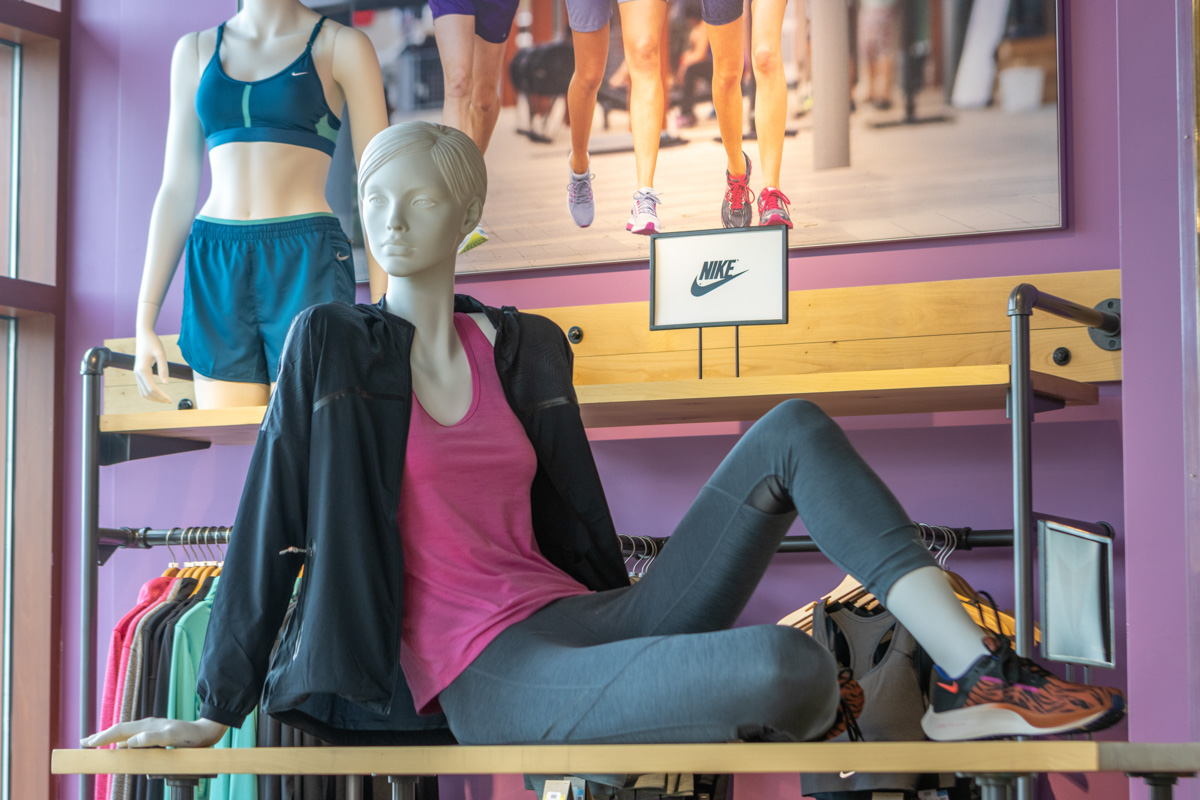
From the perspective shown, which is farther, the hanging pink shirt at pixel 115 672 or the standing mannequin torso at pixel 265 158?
the hanging pink shirt at pixel 115 672

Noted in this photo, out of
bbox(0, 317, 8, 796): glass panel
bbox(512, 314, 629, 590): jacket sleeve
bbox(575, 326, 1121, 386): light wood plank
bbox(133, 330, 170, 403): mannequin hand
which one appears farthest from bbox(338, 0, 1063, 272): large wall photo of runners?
bbox(0, 317, 8, 796): glass panel

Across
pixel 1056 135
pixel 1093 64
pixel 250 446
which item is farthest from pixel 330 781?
pixel 1093 64

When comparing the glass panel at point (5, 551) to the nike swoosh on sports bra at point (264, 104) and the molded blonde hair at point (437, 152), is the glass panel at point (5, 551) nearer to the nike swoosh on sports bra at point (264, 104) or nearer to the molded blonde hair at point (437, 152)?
the nike swoosh on sports bra at point (264, 104)

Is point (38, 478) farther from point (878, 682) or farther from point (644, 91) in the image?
point (878, 682)

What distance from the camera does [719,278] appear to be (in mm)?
2496

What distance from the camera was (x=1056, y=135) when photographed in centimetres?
263

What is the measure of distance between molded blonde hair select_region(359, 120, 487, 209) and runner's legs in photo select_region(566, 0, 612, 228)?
1267mm

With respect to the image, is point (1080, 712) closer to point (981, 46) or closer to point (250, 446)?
point (981, 46)

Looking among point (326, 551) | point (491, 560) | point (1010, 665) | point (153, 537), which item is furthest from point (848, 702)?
point (153, 537)

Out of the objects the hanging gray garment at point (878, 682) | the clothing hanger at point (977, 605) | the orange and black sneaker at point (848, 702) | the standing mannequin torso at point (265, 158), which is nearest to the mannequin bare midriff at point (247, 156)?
the standing mannequin torso at point (265, 158)

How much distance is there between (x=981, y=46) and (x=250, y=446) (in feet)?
6.87

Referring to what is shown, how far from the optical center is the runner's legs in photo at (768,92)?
2830mm

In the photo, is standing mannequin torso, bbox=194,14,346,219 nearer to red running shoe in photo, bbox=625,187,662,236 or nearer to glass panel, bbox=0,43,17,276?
red running shoe in photo, bbox=625,187,662,236

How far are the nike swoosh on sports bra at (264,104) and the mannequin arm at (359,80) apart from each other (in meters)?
0.07
